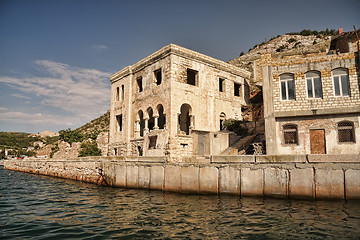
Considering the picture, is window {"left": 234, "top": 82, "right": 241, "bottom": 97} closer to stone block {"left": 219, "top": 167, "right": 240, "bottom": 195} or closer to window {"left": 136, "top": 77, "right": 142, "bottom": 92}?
window {"left": 136, "top": 77, "right": 142, "bottom": 92}

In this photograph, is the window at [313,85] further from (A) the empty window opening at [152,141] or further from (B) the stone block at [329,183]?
(A) the empty window opening at [152,141]

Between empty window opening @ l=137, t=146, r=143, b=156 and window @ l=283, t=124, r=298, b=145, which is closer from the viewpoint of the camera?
window @ l=283, t=124, r=298, b=145

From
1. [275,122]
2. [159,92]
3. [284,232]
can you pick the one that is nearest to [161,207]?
[284,232]

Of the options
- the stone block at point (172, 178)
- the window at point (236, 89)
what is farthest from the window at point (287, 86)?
the window at point (236, 89)

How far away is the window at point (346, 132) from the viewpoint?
580 inches

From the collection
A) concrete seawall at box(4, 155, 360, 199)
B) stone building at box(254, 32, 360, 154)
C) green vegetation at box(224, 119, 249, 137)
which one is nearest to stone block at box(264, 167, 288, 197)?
concrete seawall at box(4, 155, 360, 199)

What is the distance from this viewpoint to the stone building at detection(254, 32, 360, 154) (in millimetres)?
14852

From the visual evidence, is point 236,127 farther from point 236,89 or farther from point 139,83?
point 139,83

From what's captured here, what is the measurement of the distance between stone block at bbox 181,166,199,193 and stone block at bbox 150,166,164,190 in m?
1.41

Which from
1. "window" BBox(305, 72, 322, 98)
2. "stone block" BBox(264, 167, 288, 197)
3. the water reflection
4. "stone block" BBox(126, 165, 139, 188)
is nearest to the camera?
the water reflection

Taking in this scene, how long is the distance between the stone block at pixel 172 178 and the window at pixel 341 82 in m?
11.2

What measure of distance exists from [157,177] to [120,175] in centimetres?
323

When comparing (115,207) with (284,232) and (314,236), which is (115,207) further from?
(314,236)

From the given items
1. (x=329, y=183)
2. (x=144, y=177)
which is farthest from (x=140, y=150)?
(x=329, y=183)
